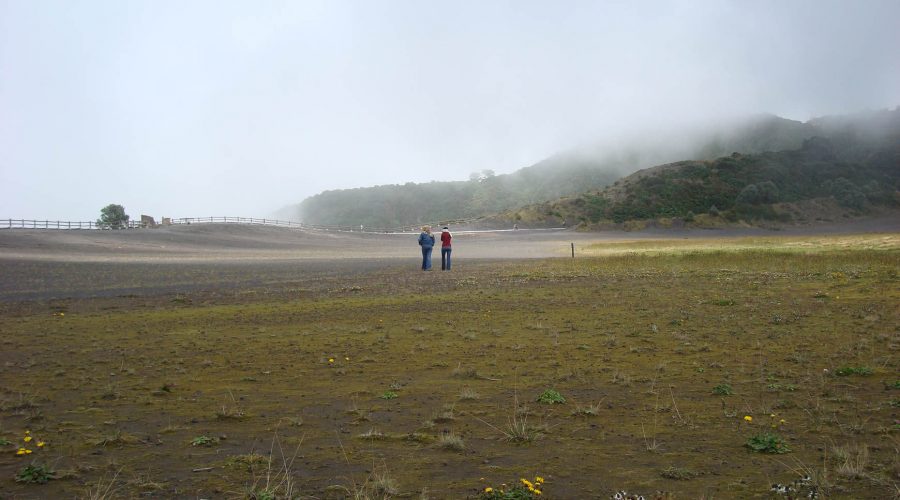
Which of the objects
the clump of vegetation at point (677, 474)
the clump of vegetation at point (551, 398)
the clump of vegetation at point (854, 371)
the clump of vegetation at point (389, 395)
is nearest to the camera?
the clump of vegetation at point (677, 474)

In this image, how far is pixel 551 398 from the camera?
7.45 m

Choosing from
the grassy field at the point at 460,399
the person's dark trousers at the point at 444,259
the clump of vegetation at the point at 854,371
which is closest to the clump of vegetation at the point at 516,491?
the grassy field at the point at 460,399

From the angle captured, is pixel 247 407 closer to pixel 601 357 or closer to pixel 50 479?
pixel 50 479

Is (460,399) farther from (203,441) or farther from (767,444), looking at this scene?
(767,444)

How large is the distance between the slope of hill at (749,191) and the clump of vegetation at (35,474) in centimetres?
9086

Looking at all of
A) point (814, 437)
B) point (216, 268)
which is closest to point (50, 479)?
point (814, 437)

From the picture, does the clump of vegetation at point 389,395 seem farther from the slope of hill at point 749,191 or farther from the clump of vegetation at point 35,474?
the slope of hill at point 749,191

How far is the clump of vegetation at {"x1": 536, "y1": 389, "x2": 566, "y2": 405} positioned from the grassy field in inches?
0.8

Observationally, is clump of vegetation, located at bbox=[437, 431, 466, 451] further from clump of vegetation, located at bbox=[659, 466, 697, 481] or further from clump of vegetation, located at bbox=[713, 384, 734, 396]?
clump of vegetation, located at bbox=[713, 384, 734, 396]

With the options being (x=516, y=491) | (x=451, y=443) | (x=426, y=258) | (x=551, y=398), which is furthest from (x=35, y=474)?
(x=426, y=258)

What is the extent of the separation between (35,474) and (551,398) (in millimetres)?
4951

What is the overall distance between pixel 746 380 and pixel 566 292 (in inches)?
396

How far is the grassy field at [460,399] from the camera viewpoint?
5199 mm

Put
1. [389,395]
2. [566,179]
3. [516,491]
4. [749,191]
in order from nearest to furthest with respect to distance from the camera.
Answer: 1. [516,491]
2. [389,395]
3. [749,191]
4. [566,179]
